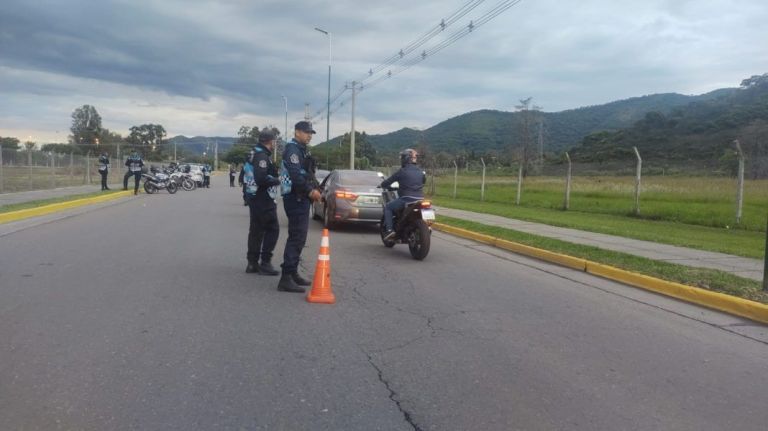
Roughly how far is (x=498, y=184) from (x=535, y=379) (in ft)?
109

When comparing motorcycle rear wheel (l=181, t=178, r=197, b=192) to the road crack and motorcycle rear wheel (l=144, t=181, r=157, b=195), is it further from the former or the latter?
the road crack

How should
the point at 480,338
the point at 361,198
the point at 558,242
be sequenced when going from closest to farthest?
the point at 480,338 < the point at 558,242 < the point at 361,198

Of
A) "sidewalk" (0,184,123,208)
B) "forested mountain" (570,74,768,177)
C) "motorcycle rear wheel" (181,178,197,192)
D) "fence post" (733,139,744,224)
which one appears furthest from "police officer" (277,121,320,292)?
"forested mountain" (570,74,768,177)

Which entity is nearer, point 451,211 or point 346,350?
point 346,350

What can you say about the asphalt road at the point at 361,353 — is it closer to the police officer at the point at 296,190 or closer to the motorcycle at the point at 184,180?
the police officer at the point at 296,190

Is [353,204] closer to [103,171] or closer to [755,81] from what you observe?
[103,171]

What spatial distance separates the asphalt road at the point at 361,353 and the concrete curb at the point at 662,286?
0.86ft

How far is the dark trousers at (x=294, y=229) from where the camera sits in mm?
6750

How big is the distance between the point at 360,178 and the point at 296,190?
7.11 meters

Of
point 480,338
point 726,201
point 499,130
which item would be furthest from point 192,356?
point 499,130

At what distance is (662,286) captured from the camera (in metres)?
7.65

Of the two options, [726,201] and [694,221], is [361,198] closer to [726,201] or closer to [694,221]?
[694,221]

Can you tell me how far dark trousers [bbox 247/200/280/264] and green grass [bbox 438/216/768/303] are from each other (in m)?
4.91

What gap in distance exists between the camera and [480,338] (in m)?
5.25
